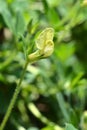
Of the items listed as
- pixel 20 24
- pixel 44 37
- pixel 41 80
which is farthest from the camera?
pixel 41 80

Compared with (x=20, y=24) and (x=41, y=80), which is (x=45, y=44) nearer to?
(x=20, y=24)

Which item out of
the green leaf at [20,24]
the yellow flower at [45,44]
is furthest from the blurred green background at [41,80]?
the yellow flower at [45,44]

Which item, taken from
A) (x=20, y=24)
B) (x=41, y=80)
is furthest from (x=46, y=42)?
(x=41, y=80)

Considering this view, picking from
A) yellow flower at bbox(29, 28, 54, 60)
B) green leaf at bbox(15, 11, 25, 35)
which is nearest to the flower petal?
yellow flower at bbox(29, 28, 54, 60)

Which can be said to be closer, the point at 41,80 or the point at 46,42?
the point at 46,42

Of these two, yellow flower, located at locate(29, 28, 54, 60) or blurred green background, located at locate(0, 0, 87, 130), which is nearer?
yellow flower, located at locate(29, 28, 54, 60)

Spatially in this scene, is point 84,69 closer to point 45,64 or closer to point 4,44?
point 45,64

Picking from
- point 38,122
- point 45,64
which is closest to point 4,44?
point 45,64

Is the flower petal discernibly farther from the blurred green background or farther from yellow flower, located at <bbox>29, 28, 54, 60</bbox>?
the blurred green background

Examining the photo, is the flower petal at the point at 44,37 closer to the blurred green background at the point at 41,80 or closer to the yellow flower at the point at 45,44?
the yellow flower at the point at 45,44
